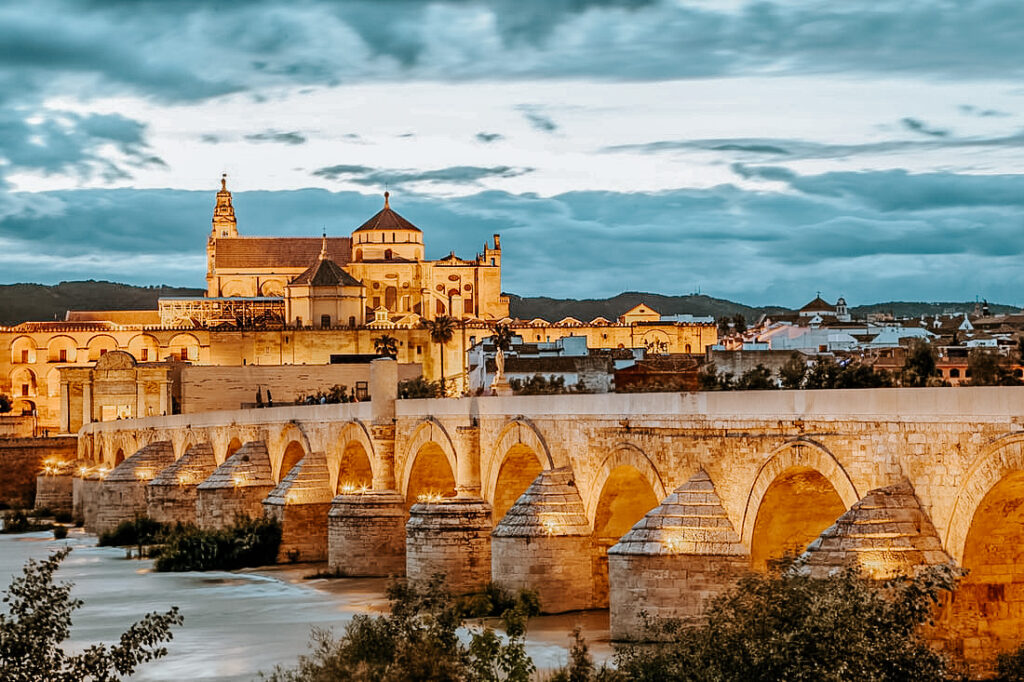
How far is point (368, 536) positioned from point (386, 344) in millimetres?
51859

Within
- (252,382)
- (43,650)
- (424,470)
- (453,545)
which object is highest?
(252,382)

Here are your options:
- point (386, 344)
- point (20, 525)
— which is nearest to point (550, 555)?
point (20, 525)

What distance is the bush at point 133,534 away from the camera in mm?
38469

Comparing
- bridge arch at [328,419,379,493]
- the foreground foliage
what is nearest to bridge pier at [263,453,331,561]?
bridge arch at [328,419,379,493]

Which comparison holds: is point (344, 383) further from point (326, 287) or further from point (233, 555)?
point (233, 555)

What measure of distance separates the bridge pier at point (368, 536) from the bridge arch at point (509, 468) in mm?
3249

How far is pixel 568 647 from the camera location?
17969 millimetres

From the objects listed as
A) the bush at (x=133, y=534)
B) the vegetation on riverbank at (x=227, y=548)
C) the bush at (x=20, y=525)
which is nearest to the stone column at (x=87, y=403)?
the bush at (x=20, y=525)

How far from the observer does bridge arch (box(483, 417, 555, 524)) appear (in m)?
23.8

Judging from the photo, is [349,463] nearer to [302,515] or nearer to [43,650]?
[302,515]

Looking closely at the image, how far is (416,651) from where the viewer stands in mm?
13609

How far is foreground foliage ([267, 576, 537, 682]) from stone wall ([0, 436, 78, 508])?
48952 millimetres

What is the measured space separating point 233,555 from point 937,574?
19931mm

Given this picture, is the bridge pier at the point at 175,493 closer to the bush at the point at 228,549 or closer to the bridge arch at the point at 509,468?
the bush at the point at 228,549
